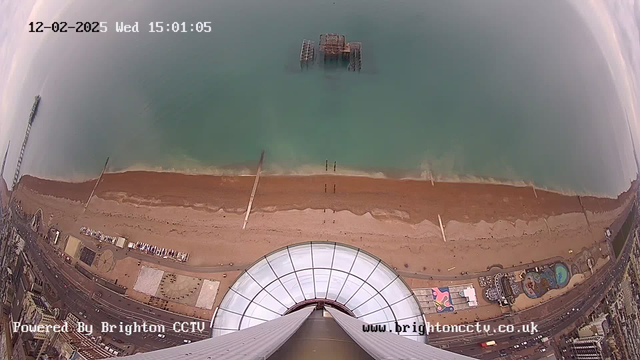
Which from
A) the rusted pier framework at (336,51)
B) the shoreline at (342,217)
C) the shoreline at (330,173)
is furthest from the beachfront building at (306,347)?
the rusted pier framework at (336,51)

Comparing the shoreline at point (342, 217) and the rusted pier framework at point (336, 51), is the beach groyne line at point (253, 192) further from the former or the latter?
the rusted pier framework at point (336, 51)

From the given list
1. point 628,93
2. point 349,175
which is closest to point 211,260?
point 349,175

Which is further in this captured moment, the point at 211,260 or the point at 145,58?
the point at 145,58

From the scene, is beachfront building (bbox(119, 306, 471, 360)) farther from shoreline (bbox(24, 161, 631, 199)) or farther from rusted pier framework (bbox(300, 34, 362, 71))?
rusted pier framework (bbox(300, 34, 362, 71))

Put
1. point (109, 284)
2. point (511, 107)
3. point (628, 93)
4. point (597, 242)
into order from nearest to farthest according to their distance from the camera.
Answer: point (109, 284)
point (597, 242)
point (628, 93)
point (511, 107)

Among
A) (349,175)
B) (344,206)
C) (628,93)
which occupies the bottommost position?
(344,206)

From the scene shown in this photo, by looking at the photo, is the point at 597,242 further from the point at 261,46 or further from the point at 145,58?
the point at 145,58

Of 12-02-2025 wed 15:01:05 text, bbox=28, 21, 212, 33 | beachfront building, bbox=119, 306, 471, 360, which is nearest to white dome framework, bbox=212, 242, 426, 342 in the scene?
beachfront building, bbox=119, 306, 471, 360
